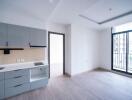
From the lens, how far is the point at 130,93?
259 centimetres

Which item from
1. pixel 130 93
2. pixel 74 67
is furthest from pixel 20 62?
pixel 130 93

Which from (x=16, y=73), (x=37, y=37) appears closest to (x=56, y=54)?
(x=37, y=37)

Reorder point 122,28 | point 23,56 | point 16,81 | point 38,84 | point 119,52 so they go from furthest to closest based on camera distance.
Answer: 1. point 119,52
2. point 122,28
3. point 23,56
4. point 38,84
5. point 16,81

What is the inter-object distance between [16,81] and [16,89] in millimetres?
229

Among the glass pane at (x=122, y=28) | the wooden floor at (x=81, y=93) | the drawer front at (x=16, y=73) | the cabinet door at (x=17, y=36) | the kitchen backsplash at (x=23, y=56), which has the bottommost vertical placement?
the wooden floor at (x=81, y=93)

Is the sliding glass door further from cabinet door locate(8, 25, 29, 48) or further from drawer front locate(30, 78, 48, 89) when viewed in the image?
cabinet door locate(8, 25, 29, 48)

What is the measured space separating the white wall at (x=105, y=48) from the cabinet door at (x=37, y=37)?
12.3 ft

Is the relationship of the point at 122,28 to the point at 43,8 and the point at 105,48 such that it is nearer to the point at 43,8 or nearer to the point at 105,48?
the point at 105,48

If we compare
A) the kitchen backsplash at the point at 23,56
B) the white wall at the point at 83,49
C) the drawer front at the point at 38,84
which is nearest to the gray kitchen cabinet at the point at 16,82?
the drawer front at the point at 38,84

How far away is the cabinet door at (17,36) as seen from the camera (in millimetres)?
2535

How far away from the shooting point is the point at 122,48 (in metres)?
4.44

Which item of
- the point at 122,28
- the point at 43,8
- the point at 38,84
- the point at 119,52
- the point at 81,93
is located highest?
the point at 43,8

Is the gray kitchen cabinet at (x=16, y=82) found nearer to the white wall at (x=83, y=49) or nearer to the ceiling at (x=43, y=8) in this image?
the ceiling at (x=43, y=8)

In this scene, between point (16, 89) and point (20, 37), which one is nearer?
point (16, 89)
